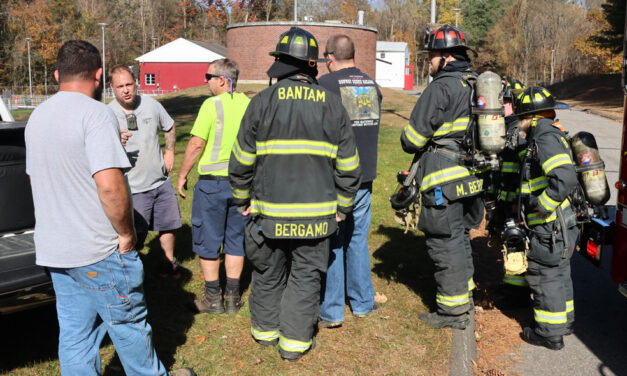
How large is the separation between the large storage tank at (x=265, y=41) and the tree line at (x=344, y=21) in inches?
271

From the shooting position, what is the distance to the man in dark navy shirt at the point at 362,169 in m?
4.67

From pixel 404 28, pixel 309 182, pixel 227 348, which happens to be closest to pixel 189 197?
pixel 227 348

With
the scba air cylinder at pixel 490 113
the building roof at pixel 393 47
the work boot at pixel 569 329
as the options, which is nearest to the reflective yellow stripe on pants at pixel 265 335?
the scba air cylinder at pixel 490 113

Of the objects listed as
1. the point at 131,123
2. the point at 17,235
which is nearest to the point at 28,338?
the point at 17,235

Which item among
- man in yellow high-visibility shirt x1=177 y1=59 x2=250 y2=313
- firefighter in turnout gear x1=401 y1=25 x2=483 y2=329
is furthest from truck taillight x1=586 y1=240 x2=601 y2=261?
man in yellow high-visibility shirt x1=177 y1=59 x2=250 y2=313

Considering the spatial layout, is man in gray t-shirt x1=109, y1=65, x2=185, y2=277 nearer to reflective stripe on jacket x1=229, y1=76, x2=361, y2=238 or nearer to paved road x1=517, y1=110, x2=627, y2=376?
reflective stripe on jacket x1=229, y1=76, x2=361, y2=238

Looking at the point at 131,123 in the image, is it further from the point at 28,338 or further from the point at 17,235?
the point at 28,338

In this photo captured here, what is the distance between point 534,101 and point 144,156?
3.62 metres

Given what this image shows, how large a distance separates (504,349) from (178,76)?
62.6 metres

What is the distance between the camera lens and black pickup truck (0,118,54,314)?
3.84 meters

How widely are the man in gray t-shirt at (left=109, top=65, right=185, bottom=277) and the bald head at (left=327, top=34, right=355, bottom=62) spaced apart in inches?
74.3

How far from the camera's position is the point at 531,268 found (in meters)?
4.74

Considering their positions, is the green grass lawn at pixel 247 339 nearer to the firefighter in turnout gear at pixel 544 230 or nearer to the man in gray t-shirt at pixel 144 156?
the man in gray t-shirt at pixel 144 156

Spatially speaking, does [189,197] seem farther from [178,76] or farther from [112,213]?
[178,76]
